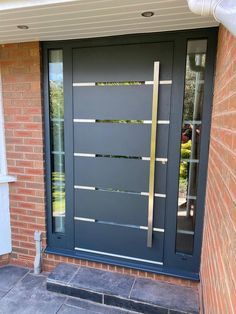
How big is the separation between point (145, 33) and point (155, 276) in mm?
2256

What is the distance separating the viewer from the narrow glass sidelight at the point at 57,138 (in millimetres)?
2430

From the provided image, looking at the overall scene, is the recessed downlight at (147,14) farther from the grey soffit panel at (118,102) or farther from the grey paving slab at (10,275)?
the grey paving slab at (10,275)

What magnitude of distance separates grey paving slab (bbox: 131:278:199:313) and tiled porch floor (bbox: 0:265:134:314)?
8.9 inches

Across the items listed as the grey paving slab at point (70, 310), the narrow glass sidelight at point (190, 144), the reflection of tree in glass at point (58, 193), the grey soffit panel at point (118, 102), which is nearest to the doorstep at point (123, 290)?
the grey paving slab at point (70, 310)

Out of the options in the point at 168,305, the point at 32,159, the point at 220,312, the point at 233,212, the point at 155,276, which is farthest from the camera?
the point at 32,159

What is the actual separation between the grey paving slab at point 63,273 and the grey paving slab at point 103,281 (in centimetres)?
6

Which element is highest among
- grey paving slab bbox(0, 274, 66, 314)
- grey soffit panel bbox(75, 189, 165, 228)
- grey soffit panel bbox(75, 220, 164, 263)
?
grey soffit panel bbox(75, 189, 165, 228)

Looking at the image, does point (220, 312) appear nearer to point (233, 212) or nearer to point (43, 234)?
point (233, 212)

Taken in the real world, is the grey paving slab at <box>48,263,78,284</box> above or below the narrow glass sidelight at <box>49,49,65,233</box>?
below

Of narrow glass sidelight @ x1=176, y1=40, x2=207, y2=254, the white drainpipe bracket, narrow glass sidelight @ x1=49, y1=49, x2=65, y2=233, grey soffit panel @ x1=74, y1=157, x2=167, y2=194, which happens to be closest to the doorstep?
narrow glass sidelight @ x1=176, y1=40, x2=207, y2=254

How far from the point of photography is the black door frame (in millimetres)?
2035

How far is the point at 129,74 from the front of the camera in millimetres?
2205

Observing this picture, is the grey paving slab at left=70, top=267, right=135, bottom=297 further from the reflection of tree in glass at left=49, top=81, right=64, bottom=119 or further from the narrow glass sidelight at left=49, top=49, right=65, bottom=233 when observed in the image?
the reflection of tree in glass at left=49, top=81, right=64, bottom=119

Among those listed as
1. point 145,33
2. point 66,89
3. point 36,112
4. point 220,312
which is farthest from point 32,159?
point 220,312
